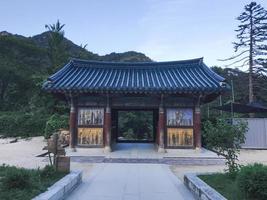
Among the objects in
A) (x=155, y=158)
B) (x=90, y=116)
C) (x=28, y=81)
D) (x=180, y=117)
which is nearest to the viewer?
(x=155, y=158)

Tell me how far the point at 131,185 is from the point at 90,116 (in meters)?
7.44

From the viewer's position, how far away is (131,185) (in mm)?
7730

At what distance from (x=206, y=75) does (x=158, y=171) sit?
750cm

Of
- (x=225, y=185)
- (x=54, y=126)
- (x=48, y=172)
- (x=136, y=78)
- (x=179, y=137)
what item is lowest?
(x=225, y=185)

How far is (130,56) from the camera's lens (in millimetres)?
47969

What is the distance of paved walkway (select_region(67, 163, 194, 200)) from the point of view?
6.60 meters

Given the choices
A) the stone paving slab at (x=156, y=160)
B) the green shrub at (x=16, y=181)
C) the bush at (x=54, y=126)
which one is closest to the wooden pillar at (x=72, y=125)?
the stone paving slab at (x=156, y=160)

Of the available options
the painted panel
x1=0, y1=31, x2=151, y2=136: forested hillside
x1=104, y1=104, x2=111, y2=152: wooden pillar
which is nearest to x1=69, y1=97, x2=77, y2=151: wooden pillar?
x1=104, y1=104, x2=111, y2=152: wooden pillar

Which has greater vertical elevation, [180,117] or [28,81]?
[28,81]

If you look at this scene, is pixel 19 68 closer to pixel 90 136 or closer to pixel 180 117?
pixel 90 136

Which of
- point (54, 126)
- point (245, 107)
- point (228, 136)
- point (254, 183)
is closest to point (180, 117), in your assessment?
point (245, 107)

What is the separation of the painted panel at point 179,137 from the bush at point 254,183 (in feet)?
30.4

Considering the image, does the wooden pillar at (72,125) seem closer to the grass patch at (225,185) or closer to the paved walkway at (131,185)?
the paved walkway at (131,185)

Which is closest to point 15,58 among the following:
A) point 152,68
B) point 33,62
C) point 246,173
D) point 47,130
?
point 33,62
